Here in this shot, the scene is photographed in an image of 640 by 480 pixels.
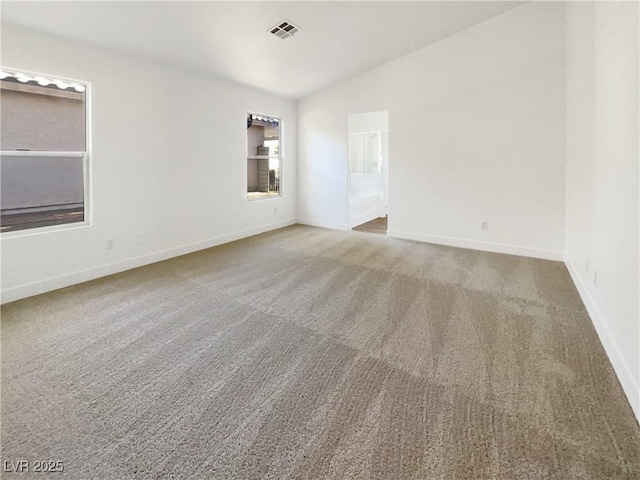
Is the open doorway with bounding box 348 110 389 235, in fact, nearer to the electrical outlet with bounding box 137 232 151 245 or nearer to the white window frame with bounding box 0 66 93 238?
the electrical outlet with bounding box 137 232 151 245

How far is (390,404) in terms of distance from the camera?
1.65 metres

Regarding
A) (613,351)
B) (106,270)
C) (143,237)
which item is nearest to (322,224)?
(143,237)

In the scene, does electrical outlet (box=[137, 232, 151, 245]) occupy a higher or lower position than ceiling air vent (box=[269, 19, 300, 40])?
lower

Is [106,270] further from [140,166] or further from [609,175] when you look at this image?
[609,175]

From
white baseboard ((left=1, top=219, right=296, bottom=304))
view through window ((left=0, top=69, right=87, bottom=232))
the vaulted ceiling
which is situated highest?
the vaulted ceiling

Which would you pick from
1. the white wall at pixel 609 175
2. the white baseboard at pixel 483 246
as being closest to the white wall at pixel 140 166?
the white baseboard at pixel 483 246

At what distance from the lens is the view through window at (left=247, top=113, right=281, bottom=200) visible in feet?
18.9

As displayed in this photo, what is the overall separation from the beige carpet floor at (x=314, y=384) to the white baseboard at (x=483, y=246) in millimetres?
1135

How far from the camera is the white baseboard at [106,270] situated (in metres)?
3.05

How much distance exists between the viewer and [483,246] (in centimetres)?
475

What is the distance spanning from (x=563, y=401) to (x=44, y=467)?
237cm

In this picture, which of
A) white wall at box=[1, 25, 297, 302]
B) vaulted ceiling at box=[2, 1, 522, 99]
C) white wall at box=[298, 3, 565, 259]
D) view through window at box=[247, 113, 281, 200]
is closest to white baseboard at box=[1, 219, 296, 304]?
white wall at box=[1, 25, 297, 302]

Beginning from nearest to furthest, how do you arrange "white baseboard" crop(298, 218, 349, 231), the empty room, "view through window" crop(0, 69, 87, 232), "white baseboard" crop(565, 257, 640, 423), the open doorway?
the empty room
"white baseboard" crop(565, 257, 640, 423)
"view through window" crop(0, 69, 87, 232)
the open doorway
"white baseboard" crop(298, 218, 349, 231)

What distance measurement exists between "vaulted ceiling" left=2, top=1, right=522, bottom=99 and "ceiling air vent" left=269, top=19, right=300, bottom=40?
0.06 m
